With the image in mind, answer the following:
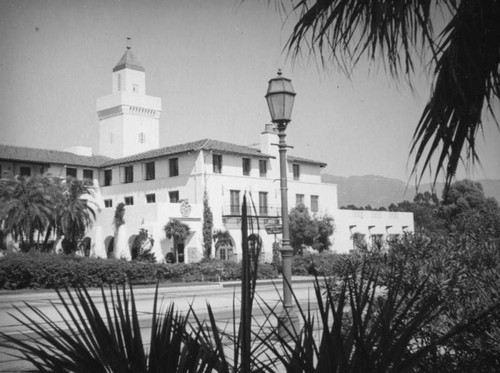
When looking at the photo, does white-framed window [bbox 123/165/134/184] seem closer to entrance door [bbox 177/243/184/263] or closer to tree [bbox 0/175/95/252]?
tree [bbox 0/175/95/252]

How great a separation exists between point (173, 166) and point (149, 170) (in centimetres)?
281

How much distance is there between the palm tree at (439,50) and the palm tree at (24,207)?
36.7 m

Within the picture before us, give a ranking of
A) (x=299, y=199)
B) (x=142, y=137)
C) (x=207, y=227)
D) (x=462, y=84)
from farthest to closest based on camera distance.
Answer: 1. (x=142, y=137)
2. (x=299, y=199)
3. (x=207, y=227)
4. (x=462, y=84)

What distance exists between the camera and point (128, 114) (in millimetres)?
58312

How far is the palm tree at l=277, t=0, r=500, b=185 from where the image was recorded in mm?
2828

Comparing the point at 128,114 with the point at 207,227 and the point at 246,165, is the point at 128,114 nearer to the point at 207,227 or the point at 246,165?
the point at 246,165

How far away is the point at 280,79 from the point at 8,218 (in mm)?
31782

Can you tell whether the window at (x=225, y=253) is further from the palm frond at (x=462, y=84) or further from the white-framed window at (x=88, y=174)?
the palm frond at (x=462, y=84)

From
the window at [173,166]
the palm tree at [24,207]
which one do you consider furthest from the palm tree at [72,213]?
the window at [173,166]

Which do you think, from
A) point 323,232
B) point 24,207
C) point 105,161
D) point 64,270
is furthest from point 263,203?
point 64,270

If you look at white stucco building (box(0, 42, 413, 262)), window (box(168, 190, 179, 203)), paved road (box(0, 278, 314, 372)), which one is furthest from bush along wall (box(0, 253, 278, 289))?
window (box(168, 190, 179, 203))

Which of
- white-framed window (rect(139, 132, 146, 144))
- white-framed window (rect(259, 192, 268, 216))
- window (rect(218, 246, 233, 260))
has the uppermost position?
white-framed window (rect(139, 132, 146, 144))

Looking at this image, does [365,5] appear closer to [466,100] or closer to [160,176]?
[466,100]

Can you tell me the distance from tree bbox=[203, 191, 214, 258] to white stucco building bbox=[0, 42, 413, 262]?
1.19 feet
